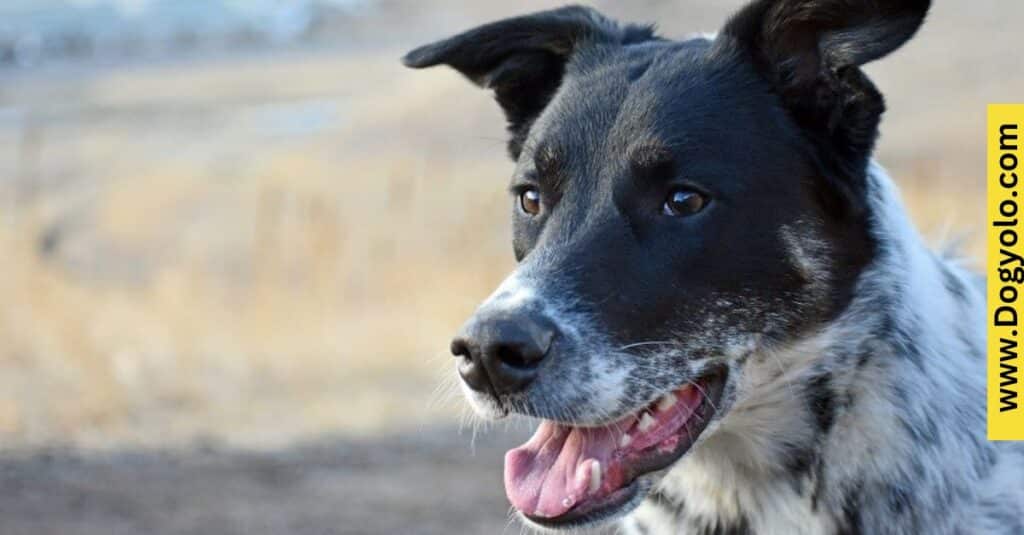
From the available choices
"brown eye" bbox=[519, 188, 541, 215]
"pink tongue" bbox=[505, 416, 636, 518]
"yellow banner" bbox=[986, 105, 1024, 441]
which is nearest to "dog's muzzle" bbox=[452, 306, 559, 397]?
"pink tongue" bbox=[505, 416, 636, 518]

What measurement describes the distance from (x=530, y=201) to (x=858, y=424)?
1027 millimetres

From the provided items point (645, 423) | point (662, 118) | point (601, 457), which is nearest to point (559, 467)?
point (601, 457)

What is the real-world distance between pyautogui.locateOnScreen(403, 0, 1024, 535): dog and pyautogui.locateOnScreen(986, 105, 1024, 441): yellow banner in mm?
65

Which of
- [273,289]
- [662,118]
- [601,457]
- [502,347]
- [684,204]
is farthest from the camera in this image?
[273,289]

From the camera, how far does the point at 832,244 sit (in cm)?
365

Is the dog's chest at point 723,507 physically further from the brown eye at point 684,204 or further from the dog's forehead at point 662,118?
the dog's forehead at point 662,118

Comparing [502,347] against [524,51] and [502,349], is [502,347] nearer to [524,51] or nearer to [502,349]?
[502,349]

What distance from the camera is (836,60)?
144 inches

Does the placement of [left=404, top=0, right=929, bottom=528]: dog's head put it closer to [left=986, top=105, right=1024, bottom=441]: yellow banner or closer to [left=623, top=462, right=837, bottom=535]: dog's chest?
[left=623, top=462, right=837, bottom=535]: dog's chest

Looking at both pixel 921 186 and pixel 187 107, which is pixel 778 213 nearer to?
pixel 921 186

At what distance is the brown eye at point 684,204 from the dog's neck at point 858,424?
1.30 ft

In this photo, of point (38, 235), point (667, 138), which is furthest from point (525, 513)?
point (38, 235)

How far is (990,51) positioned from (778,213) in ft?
62.0

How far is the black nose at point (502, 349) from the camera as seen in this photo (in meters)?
3.18
